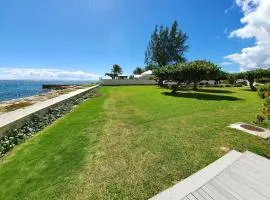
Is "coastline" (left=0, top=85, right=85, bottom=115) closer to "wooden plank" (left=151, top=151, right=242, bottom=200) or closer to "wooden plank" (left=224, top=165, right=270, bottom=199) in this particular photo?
"wooden plank" (left=151, top=151, right=242, bottom=200)

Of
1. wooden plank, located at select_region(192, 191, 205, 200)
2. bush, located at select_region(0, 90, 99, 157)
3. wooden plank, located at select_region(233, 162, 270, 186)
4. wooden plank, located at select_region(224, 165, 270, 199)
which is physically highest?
wooden plank, located at select_region(233, 162, 270, 186)

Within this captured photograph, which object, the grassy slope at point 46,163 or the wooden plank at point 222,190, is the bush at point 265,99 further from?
the grassy slope at point 46,163

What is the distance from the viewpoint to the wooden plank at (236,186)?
3.76 metres

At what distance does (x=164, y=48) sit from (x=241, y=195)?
163 feet

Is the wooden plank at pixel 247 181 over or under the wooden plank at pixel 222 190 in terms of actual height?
over

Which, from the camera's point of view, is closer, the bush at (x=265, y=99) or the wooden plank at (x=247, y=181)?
the wooden plank at (x=247, y=181)

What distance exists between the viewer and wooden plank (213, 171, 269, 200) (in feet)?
12.3

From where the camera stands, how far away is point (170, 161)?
210 inches

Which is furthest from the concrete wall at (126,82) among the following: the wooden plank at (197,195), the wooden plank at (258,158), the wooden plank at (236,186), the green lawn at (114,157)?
the wooden plank at (197,195)

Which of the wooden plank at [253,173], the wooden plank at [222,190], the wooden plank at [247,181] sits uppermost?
the wooden plank at [253,173]

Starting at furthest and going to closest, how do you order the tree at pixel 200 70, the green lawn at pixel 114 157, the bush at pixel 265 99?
the tree at pixel 200 70, the bush at pixel 265 99, the green lawn at pixel 114 157

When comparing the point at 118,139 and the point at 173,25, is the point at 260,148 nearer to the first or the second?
the point at 118,139

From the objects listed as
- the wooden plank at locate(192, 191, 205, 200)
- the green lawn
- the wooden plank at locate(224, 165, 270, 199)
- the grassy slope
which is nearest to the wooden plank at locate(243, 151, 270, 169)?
the green lawn

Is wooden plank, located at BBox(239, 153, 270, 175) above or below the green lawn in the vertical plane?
above
